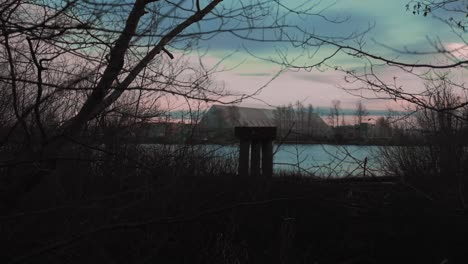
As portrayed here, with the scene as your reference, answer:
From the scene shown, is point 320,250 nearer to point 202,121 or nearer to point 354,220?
point 354,220

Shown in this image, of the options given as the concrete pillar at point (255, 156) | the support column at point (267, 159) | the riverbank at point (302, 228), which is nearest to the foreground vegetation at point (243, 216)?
the riverbank at point (302, 228)

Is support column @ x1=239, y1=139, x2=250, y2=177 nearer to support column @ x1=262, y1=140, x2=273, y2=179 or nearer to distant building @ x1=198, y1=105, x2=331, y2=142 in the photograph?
support column @ x1=262, y1=140, x2=273, y2=179

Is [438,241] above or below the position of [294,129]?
below

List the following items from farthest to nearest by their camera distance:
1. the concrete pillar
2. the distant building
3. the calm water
A: the concrete pillar
the calm water
the distant building

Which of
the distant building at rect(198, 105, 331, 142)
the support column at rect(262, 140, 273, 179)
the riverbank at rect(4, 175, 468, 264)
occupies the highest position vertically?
the distant building at rect(198, 105, 331, 142)

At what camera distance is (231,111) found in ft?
18.9

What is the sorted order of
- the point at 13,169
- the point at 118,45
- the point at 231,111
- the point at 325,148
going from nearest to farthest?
the point at 118,45, the point at 13,169, the point at 231,111, the point at 325,148

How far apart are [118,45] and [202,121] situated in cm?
292

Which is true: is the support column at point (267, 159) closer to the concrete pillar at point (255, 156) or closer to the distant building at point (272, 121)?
the concrete pillar at point (255, 156)

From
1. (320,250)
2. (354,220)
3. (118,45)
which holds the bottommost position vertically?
(320,250)

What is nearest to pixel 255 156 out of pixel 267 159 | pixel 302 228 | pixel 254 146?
pixel 254 146

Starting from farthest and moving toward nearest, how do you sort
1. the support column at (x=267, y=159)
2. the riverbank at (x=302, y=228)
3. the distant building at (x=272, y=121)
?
the support column at (x=267, y=159) < the distant building at (x=272, y=121) < the riverbank at (x=302, y=228)

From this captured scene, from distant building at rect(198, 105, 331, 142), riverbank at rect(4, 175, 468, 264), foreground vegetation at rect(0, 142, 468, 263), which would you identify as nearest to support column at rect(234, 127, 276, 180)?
foreground vegetation at rect(0, 142, 468, 263)

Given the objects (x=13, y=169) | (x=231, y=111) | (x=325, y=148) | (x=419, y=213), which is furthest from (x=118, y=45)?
(x=419, y=213)
